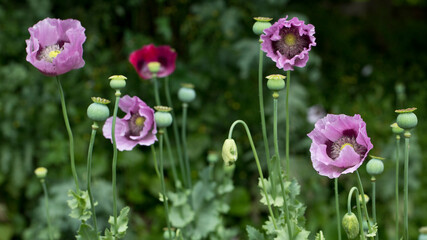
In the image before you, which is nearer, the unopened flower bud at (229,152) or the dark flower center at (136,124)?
the unopened flower bud at (229,152)

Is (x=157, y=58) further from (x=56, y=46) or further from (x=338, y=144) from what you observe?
(x=338, y=144)

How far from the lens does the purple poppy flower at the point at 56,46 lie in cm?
91

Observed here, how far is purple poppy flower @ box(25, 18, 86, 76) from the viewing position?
2.99ft

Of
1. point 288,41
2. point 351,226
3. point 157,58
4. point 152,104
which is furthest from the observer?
point 152,104

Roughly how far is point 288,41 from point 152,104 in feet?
6.25

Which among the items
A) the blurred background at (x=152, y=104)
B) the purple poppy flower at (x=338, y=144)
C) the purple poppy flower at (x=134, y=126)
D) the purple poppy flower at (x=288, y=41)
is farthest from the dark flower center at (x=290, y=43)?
the blurred background at (x=152, y=104)

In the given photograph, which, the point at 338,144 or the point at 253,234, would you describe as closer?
the point at 338,144

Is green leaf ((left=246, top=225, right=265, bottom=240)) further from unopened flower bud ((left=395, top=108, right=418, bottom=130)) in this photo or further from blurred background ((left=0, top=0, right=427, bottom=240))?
blurred background ((left=0, top=0, right=427, bottom=240))

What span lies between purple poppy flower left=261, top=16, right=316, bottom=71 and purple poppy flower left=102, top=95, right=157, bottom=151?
0.24m

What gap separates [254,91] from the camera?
9.93ft

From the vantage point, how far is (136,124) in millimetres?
1063

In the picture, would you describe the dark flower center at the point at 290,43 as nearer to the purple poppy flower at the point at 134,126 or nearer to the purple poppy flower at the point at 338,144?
the purple poppy flower at the point at 338,144

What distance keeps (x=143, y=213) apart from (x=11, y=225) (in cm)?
61

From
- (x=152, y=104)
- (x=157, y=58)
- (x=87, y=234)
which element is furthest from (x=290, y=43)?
(x=152, y=104)
